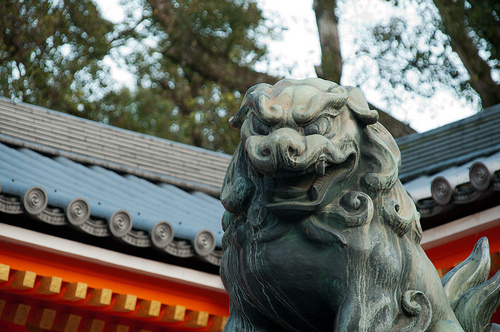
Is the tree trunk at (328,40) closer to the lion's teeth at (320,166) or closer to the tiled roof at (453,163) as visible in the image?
the tiled roof at (453,163)

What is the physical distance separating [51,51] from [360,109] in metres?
7.74

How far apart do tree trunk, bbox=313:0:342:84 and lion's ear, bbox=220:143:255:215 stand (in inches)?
309

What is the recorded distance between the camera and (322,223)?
1.57 meters

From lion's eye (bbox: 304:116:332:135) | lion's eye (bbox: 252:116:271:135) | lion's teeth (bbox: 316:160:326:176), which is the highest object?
lion's eye (bbox: 304:116:332:135)

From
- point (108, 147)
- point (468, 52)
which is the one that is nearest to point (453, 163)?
point (108, 147)

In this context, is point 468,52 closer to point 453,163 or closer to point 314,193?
point 453,163

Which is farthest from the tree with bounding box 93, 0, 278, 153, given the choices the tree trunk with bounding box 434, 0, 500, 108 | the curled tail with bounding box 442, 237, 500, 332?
the curled tail with bounding box 442, 237, 500, 332

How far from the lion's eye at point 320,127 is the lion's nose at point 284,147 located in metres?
0.07

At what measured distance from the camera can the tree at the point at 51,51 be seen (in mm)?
8258

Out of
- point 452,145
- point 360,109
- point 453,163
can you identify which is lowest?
point 360,109

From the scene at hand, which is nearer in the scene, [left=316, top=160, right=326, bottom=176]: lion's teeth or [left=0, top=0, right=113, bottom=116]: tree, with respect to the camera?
[left=316, top=160, right=326, bottom=176]: lion's teeth

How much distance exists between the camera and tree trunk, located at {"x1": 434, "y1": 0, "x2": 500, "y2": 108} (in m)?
7.54

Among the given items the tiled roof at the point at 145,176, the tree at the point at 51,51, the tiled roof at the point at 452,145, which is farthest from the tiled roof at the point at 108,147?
the tree at the point at 51,51

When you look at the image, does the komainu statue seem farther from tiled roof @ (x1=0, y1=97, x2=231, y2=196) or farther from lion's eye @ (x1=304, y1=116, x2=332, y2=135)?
tiled roof @ (x1=0, y1=97, x2=231, y2=196)
